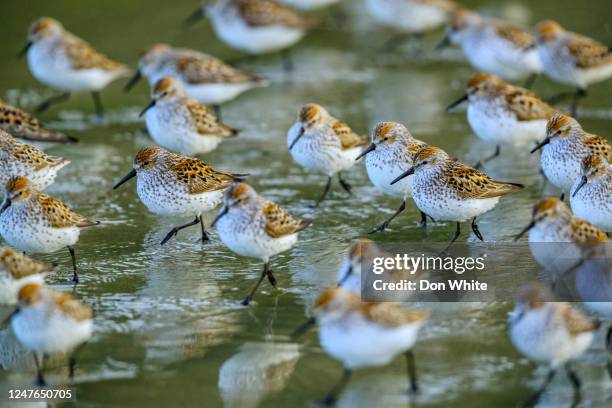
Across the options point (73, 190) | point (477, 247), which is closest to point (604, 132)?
point (477, 247)

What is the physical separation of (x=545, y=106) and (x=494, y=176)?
1.02 metres

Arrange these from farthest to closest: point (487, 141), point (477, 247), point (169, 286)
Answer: point (487, 141) < point (477, 247) < point (169, 286)

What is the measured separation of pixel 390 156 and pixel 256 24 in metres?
6.74

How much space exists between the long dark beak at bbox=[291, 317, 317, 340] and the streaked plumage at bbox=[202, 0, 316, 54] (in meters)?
9.07

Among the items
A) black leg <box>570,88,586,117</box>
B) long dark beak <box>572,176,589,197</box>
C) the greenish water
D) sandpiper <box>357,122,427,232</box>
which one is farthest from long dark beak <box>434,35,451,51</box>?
long dark beak <box>572,176,589,197</box>

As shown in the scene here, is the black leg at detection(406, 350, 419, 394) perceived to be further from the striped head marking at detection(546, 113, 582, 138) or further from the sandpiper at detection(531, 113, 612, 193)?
the striped head marking at detection(546, 113, 582, 138)

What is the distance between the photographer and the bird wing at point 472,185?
10258 millimetres

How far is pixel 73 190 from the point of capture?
507 inches

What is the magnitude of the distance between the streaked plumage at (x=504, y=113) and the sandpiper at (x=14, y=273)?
6030mm

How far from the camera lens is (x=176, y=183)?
1068 cm

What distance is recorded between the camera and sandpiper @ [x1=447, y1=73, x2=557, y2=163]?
12828 mm

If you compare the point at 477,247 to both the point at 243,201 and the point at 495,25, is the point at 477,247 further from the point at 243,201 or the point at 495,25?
the point at 495,25

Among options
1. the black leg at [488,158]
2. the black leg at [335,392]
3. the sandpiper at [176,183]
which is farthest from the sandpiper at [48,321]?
the black leg at [488,158]

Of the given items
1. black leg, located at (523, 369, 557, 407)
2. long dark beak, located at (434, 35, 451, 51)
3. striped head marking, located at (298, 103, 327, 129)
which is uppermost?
striped head marking, located at (298, 103, 327, 129)
